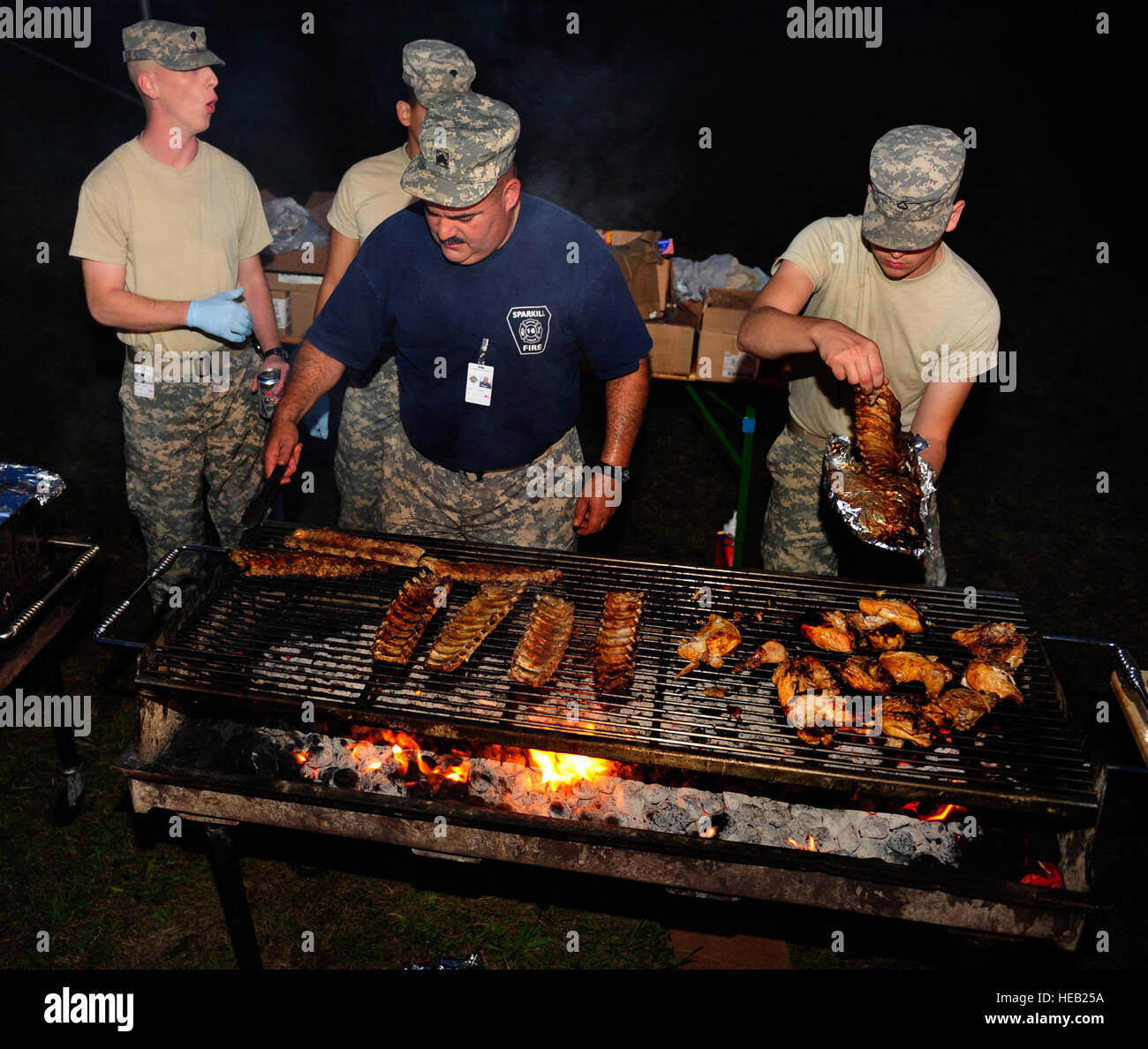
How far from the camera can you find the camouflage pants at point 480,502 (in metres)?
5.00

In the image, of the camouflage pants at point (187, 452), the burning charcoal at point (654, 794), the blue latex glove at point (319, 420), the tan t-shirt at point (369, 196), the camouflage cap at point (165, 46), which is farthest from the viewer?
the blue latex glove at point (319, 420)

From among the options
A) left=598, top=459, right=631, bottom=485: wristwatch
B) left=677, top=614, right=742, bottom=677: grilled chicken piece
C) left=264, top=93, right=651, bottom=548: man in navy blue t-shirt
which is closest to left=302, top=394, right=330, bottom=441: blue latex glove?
left=264, top=93, right=651, bottom=548: man in navy blue t-shirt

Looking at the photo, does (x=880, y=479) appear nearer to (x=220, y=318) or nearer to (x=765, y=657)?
(x=765, y=657)

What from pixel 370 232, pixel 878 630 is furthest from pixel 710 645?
pixel 370 232

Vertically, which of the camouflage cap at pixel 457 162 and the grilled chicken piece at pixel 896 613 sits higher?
the camouflage cap at pixel 457 162

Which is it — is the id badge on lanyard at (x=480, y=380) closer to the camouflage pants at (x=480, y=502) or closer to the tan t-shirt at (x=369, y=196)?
the camouflage pants at (x=480, y=502)

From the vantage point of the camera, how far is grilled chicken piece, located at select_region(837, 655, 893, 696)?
367 centimetres

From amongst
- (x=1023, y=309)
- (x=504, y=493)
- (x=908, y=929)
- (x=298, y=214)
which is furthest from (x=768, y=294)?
(x=1023, y=309)

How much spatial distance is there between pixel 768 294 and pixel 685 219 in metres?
10.6

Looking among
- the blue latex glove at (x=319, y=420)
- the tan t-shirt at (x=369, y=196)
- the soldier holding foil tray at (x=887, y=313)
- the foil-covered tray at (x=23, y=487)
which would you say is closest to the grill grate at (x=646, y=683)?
the soldier holding foil tray at (x=887, y=313)

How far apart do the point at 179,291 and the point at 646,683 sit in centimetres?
397

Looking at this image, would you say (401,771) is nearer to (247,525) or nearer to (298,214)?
(247,525)

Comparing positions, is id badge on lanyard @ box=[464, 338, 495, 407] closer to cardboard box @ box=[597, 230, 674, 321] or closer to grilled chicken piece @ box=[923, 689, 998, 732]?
grilled chicken piece @ box=[923, 689, 998, 732]

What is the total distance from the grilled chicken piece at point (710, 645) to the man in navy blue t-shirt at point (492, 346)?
1.19 meters
